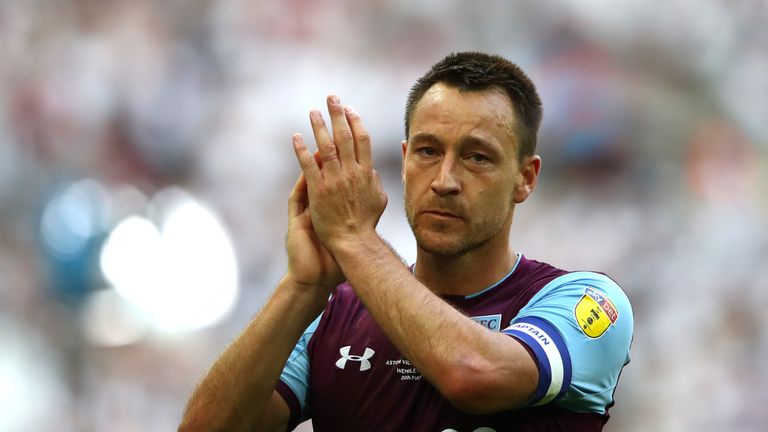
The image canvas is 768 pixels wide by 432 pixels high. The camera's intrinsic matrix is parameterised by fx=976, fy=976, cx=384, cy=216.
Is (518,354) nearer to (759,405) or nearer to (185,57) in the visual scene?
(759,405)

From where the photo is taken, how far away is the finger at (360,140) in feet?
9.02

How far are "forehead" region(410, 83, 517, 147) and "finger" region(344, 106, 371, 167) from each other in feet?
1.15

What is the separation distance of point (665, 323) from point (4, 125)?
4.63 metres

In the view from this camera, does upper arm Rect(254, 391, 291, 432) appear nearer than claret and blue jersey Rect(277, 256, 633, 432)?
No

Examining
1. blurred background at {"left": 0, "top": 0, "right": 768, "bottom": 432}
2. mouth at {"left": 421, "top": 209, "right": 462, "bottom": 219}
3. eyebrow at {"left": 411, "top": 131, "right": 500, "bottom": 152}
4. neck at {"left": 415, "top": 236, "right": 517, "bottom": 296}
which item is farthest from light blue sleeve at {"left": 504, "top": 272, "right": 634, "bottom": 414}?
blurred background at {"left": 0, "top": 0, "right": 768, "bottom": 432}

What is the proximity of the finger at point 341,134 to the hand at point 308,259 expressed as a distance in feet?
0.74

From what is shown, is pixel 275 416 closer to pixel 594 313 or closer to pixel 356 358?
pixel 356 358

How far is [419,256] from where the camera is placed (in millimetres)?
3256

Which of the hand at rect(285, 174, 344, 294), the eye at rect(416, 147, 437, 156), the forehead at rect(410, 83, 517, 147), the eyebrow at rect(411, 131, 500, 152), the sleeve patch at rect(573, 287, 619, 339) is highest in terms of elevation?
the forehead at rect(410, 83, 517, 147)

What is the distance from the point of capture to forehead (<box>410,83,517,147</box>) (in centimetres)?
301

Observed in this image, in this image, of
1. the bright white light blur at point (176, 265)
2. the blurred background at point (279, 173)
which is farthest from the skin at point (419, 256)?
the bright white light blur at point (176, 265)

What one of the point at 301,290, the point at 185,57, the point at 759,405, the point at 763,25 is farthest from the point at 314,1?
the point at 301,290

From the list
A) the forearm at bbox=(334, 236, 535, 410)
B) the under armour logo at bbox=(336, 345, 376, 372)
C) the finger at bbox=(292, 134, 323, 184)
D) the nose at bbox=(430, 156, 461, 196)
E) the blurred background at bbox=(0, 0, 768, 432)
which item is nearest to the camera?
the forearm at bbox=(334, 236, 535, 410)

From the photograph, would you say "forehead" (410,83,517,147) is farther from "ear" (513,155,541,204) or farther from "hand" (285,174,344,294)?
"hand" (285,174,344,294)
